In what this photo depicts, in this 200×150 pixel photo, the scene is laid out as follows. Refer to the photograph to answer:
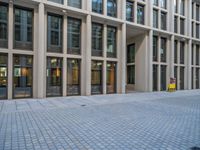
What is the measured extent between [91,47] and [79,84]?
370 centimetres

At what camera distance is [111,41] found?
20.8 meters

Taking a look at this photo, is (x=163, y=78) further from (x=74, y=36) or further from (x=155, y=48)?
(x=74, y=36)

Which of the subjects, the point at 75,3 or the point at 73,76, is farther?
the point at 75,3

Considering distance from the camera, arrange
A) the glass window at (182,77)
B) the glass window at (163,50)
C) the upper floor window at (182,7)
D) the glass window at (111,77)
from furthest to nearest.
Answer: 1. the upper floor window at (182,7)
2. the glass window at (182,77)
3. the glass window at (163,50)
4. the glass window at (111,77)

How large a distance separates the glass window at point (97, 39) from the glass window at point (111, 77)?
1692 millimetres

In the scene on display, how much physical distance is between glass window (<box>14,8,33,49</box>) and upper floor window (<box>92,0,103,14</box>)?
591 cm

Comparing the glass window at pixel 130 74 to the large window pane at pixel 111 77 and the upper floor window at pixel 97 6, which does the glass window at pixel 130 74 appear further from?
the upper floor window at pixel 97 6

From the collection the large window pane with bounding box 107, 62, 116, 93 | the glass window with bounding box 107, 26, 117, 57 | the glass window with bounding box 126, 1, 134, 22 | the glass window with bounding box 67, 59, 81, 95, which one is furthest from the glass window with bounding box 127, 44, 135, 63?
the glass window with bounding box 67, 59, 81, 95

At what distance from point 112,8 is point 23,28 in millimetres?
9219

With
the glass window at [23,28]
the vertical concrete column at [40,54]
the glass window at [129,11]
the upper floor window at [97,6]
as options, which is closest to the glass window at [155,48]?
the glass window at [129,11]

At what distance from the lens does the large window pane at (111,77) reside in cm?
2039

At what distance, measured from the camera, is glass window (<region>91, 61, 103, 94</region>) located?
19.2m

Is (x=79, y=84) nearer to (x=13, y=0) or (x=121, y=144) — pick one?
(x=13, y=0)

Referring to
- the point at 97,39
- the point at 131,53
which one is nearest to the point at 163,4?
the point at 131,53
